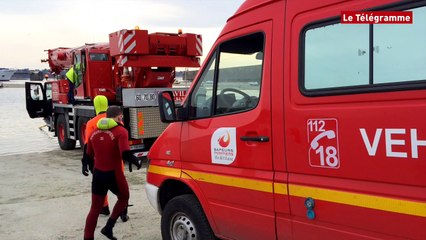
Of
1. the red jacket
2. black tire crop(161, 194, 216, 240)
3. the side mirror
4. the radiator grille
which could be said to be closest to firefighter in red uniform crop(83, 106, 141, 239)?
the red jacket

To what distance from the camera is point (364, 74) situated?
8.05 ft

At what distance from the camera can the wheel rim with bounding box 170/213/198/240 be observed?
383 cm

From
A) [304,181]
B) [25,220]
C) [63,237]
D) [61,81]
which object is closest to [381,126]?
[304,181]

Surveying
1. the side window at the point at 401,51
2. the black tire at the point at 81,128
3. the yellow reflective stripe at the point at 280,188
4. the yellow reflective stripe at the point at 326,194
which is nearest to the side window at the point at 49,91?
the black tire at the point at 81,128

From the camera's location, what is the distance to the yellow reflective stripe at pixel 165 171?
12.8ft

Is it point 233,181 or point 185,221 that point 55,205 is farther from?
point 233,181

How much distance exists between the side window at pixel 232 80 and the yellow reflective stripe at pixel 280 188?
2.03ft

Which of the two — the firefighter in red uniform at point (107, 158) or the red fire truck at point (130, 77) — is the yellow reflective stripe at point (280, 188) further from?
the red fire truck at point (130, 77)

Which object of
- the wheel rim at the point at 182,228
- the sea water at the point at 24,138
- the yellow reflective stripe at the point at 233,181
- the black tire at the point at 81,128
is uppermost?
the yellow reflective stripe at the point at 233,181

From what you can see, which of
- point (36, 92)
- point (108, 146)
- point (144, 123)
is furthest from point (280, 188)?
point (36, 92)

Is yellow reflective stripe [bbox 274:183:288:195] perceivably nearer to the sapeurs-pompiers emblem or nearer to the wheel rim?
the sapeurs-pompiers emblem

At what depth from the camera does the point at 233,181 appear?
328 cm

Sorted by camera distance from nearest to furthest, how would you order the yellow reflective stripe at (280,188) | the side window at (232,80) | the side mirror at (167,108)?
1. the yellow reflective stripe at (280,188)
2. the side window at (232,80)
3. the side mirror at (167,108)

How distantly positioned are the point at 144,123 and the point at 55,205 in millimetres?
3307
